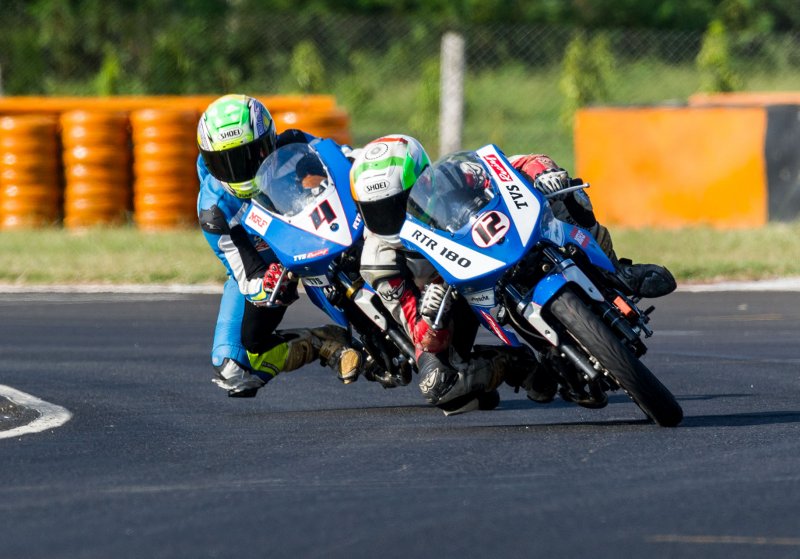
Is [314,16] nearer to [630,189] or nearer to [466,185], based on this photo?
[630,189]

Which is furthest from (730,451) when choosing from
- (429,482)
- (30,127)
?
(30,127)

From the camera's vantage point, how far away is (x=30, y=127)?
18.6 meters

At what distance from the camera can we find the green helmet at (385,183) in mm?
7641

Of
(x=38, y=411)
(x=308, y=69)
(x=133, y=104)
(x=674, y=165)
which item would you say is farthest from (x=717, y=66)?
(x=38, y=411)

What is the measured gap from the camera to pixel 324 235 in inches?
314

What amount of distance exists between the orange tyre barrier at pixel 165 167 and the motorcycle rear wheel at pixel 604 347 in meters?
11.7

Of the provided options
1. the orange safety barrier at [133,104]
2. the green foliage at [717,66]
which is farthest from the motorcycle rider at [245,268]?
the green foliage at [717,66]

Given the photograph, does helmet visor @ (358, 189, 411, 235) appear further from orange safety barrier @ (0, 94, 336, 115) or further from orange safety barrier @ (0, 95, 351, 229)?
orange safety barrier @ (0, 94, 336, 115)

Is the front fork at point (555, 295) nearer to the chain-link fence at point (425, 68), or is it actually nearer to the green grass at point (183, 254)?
the green grass at point (183, 254)

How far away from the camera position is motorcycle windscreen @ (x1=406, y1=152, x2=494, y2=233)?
750 centimetres

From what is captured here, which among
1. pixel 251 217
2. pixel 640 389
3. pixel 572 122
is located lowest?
pixel 572 122

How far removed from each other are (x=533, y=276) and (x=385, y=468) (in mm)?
1234

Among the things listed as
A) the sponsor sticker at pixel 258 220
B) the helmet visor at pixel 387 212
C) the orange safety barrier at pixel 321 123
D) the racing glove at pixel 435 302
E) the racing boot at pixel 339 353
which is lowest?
the orange safety barrier at pixel 321 123

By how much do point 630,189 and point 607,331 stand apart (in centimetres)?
1152
